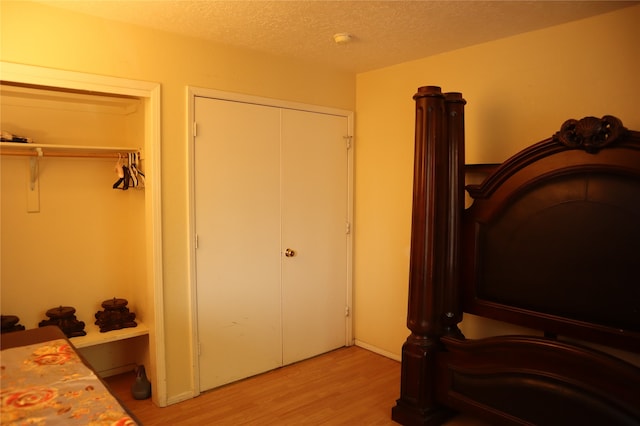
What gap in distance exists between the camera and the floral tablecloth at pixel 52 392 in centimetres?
136

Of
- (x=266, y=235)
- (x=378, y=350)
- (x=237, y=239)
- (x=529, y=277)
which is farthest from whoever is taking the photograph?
(x=378, y=350)

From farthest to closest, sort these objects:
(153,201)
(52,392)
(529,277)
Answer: (153,201) < (529,277) < (52,392)

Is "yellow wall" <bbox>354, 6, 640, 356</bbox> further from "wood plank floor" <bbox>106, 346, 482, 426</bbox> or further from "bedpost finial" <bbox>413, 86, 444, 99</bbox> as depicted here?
"bedpost finial" <bbox>413, 86, 444, 99</bbox>

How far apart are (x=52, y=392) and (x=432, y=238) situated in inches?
78.7

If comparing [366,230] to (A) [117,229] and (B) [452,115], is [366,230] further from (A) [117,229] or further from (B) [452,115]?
(A) [117,229]

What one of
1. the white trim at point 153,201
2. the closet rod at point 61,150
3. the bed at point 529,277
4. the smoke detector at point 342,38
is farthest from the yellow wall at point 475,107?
the closet rod at point 61,150

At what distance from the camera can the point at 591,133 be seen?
212 centimetres

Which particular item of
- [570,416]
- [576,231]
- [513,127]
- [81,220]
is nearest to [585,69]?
[513,127]

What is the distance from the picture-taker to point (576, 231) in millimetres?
2227

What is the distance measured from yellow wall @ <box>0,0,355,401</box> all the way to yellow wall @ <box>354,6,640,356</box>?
78 cm

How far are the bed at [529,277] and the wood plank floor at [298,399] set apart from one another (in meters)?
0.34

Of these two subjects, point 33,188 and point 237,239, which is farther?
point 237,239

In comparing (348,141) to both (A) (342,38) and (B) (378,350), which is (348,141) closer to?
(A) (342,38)

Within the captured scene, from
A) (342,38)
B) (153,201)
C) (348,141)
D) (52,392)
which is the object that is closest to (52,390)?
(52,392)
